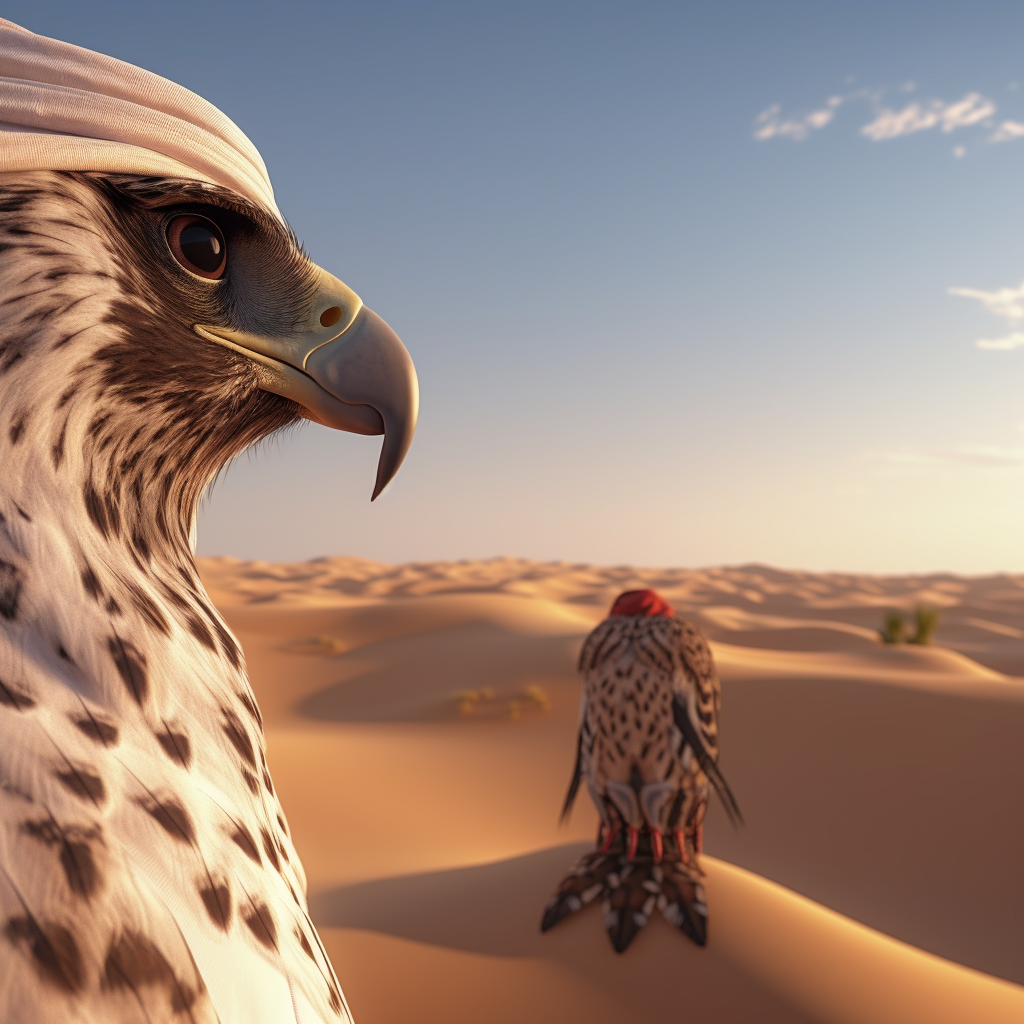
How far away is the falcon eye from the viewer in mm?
1401

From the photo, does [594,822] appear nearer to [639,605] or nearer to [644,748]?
[644,748]

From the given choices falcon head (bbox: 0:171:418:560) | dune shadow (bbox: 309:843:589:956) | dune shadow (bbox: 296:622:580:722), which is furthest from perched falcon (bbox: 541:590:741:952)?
dune shadow (bbox: 296:622:580:722)

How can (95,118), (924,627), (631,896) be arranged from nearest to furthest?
(95,118), (631,896), (924,627)

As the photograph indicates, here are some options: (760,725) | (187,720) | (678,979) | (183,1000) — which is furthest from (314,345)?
(760,725)

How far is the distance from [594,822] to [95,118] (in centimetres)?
809

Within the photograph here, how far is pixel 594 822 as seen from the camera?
324 inches

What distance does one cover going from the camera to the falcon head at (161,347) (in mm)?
1135

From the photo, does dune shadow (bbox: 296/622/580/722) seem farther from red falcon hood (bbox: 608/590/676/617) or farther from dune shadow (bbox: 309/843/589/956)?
red falcon hood (bbox: 608/590/676/617)

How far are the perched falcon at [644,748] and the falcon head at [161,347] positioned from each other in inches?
115

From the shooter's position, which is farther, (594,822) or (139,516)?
(594,822)

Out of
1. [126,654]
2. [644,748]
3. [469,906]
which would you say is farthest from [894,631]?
[126,654]

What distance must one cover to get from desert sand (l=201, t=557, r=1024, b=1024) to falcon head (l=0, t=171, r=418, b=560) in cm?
317

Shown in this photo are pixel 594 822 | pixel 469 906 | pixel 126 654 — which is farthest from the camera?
pixel 594 822

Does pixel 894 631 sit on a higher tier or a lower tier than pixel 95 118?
lower
